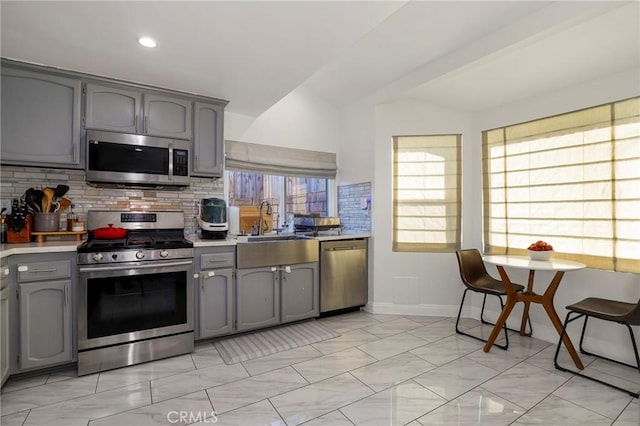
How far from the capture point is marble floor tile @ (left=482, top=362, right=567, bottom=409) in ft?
6.52

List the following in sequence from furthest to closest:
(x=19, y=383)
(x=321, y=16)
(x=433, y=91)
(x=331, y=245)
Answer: (x=331, y=245) → (x=433, y=91) → (x=19, y=383) → (x=321, y=16)

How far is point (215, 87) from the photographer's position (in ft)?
9.22

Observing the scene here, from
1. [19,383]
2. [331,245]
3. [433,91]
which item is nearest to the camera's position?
[19,383]

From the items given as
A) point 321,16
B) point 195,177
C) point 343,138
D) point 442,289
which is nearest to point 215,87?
point 195,177

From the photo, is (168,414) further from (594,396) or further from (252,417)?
(594,396)

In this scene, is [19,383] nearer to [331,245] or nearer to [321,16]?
[331,245]

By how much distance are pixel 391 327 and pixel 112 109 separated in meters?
3.20

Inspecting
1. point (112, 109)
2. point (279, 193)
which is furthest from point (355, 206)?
point (112, 109)

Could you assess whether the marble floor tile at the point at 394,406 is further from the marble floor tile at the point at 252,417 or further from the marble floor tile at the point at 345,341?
the marble floor tile at the point at 345,341

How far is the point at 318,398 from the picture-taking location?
1.98m

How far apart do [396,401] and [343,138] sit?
3.17 m

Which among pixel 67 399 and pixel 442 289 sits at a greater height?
pixel 442 289

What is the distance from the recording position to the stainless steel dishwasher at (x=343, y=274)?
3471 mm

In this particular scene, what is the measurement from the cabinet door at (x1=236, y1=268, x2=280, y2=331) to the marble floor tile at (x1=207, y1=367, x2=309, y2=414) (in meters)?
0.73
